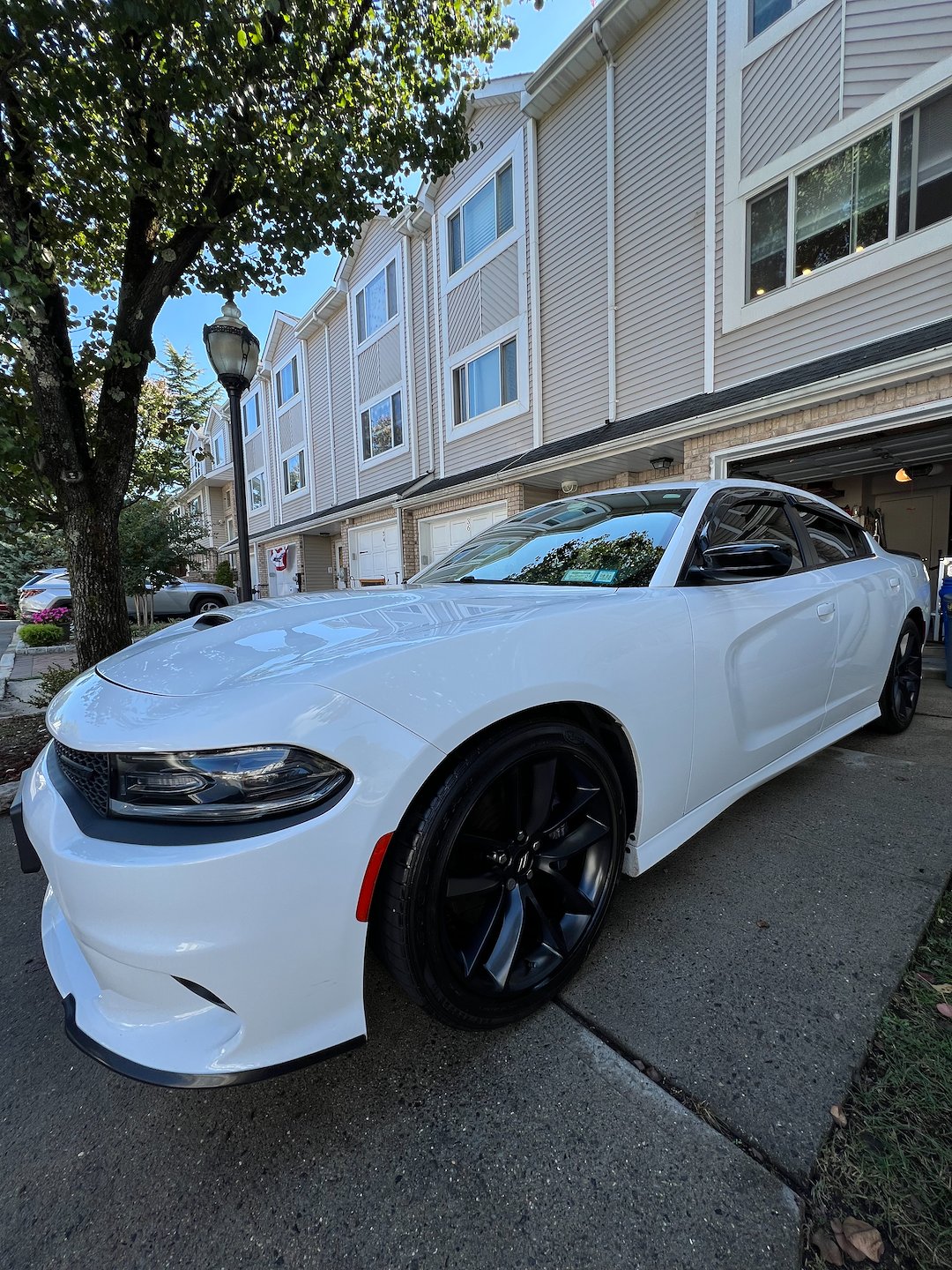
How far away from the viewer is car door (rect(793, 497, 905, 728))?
8.76 feet

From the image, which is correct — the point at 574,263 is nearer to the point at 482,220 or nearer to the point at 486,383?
Answer: the point at 486,383

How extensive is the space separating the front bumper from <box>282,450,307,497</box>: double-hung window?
59.9 feet

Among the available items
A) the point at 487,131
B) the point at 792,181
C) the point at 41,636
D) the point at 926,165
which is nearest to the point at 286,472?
the point at 41,636

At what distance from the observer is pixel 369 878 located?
3.69 ft

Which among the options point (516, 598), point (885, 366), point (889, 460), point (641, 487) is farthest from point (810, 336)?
point (516, 598)

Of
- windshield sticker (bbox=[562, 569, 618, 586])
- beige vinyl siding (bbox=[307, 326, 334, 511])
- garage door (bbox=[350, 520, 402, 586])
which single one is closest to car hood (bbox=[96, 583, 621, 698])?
windshield sticker (bbox=[562, 569, 618, 586])

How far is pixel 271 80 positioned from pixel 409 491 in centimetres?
778

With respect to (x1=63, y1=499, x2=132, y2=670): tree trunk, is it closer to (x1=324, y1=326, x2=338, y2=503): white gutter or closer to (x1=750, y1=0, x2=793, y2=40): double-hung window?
(x1=750, y1=0, x2=793, y2=40): double-hung window

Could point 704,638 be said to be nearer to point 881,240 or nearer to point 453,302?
point 881,240

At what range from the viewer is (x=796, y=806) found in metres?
2.65

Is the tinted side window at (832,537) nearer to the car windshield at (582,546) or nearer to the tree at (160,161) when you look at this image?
the car windshield at (582,546)

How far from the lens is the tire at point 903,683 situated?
11.3 feet

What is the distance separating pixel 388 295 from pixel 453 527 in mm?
6618

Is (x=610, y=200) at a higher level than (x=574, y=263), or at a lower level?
higher
